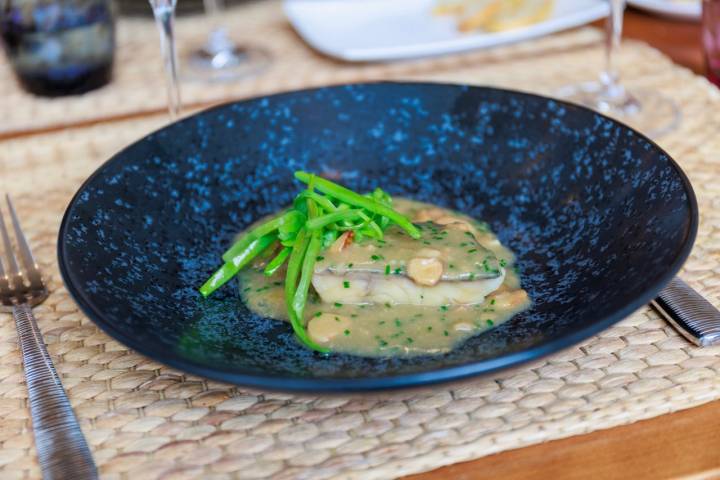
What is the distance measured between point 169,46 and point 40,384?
0.86 meters

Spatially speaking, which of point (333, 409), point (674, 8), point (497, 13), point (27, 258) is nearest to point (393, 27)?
point (497, 13)

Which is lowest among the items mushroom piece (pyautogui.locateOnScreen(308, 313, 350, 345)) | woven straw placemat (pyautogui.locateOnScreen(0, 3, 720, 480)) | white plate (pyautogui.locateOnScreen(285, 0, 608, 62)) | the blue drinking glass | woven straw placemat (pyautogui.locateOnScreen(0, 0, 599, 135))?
woven straw placemat (pyautogui.locateOnScreen(0, 3, 720, 480))

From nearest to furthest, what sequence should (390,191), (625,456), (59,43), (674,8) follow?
(625,456) → (390,191) → (59,43) → (674,8)

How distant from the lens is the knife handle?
117 centimetres

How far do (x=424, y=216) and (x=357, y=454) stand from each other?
0.57 meters

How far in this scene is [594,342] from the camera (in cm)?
119

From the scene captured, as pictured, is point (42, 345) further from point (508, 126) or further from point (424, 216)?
point (508, 126)

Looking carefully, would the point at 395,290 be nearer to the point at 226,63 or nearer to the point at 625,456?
the point at 625,456

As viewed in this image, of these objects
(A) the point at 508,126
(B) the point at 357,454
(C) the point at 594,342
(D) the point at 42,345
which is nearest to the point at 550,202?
(A) the point at 508,126

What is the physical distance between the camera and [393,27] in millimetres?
2463

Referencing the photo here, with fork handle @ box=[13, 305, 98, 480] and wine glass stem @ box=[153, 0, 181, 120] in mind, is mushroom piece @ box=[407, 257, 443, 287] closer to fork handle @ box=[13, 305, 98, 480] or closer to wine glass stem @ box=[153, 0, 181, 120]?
fork handle @ box=[13, 305, 98, 480]

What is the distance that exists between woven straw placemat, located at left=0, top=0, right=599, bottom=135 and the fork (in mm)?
729

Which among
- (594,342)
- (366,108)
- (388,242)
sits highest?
(366,108)

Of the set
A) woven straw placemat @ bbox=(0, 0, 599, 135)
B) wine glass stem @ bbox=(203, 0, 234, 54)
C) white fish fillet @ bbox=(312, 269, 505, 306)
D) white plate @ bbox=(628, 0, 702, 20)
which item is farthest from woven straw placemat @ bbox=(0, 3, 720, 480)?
white plate @ bbox=(628, 0, 702, 20)
